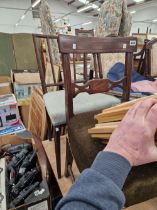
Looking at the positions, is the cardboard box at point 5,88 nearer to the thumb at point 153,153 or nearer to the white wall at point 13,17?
the thumb at point 153,153

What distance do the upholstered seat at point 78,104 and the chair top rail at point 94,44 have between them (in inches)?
11.2

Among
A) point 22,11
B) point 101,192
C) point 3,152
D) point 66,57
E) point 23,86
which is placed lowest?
point 3,152

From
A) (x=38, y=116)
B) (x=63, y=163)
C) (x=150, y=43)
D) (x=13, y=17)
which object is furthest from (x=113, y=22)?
(x=13, y=17)

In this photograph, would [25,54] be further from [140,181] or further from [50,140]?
[140,181]

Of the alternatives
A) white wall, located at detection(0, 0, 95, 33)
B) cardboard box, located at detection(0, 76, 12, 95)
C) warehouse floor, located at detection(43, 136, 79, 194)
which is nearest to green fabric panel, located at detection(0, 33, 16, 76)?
cardboard box, located at detection(0, 76, 12, 95)

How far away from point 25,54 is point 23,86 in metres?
0.88

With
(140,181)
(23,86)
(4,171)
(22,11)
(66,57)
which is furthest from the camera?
(22,11)

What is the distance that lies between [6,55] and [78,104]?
242 centimetres

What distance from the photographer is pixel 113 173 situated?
0.35 metres

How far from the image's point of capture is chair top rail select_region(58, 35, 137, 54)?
2.57ft

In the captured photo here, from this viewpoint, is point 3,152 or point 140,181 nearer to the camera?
point 140,181

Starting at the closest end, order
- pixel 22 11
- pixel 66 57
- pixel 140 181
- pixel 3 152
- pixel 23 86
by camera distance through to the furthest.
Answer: pixel 140 181 < pixel 66 57 < pixel 3 152 < pixel 23 86 < pixel 22 11

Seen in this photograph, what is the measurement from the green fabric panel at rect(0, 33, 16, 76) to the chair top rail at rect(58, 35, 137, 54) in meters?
2.46

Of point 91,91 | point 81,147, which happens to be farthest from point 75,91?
point 81,147
